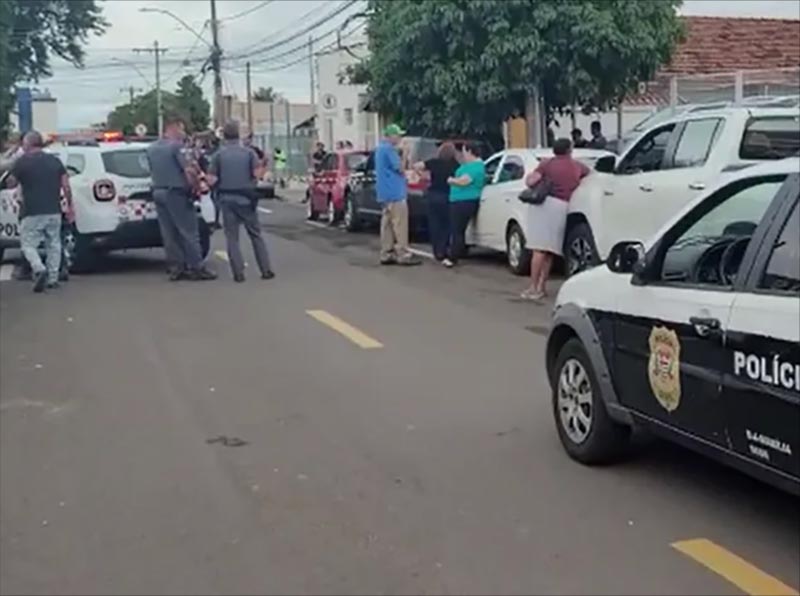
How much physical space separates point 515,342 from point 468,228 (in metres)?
6.57

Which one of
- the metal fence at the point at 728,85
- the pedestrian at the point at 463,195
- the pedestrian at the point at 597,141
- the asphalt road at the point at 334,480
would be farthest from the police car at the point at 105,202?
A: the metal fence at the point at 728,85

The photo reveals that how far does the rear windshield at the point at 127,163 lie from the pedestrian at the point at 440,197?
364 cm

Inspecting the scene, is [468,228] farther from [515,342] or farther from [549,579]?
[549,579]

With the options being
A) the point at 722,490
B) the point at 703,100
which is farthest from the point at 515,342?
the point at 703,100

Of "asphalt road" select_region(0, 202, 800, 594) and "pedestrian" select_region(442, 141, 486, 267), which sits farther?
"pedestrian" select_region(442, 141, 486, 267)

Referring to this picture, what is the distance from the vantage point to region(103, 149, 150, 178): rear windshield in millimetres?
16000

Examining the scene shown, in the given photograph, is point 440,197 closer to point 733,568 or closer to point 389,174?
point 389,174

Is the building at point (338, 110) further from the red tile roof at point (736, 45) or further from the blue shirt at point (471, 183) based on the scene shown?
the blue shirt at point (471, 183)

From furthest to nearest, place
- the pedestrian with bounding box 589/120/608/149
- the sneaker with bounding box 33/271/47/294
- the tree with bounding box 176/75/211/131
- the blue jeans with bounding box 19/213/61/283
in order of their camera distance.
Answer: the tree with bounding box 176/75/211/131
the pedestrian with bounding box 589/120/608/149
the sneaker with bounding box 33/271/47/294
the blue jeans with bounding box 19/213/61/283

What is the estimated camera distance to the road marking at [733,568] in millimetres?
4887

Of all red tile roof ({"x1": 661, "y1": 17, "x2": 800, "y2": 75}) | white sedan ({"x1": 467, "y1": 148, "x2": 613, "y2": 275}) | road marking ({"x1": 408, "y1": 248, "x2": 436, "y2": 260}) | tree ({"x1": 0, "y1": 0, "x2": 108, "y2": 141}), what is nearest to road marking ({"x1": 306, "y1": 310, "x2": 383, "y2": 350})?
white sedan ({"x1": 467, "y1": 148, "x2": 613, "y2": 275})

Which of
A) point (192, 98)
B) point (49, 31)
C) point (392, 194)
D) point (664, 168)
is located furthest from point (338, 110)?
point (192, 98)

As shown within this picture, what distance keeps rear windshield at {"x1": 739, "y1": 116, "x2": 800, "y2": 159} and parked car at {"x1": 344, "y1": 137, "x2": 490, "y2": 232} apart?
6.59m

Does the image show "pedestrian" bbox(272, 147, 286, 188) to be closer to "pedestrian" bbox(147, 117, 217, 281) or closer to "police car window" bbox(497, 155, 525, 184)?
"police car window" bbox(497, 155, 525, 184)
